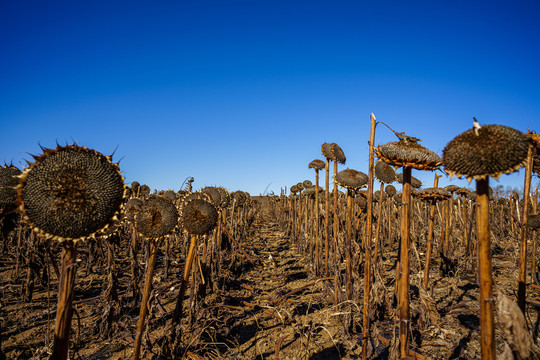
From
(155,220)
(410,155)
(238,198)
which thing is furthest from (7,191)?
(238,198)

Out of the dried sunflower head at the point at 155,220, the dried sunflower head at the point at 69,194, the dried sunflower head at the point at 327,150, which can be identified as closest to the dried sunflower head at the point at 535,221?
the dried sunflower head at the point at 327,150

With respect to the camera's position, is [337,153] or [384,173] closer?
[337,153]

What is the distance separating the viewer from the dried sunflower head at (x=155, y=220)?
3131mm

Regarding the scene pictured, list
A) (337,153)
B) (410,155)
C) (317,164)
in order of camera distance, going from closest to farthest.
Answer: (410,155) < (337,153) < (317,164)

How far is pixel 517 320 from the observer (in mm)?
1918

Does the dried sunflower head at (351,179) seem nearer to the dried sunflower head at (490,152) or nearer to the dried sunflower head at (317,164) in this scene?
the dried sunflower head at (317,164)

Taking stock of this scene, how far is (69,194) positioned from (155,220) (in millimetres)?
1410

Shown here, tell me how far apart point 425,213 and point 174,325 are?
1675cm

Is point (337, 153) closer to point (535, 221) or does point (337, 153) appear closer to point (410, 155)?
point (410, 155)

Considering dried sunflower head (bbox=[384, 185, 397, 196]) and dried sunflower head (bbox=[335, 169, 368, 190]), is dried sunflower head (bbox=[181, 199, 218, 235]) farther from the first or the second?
dried sunflower head (bbox=[384, 185, 397, 196])

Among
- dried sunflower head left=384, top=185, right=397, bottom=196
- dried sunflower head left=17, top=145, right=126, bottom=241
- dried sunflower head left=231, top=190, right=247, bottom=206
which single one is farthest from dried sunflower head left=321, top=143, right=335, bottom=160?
dried sunflower head left=384, top=185, right=397, bottom=196

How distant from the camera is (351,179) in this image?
631 centimetres

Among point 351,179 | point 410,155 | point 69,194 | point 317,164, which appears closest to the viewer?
point 69,194

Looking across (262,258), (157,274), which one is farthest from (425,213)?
(157,274)
